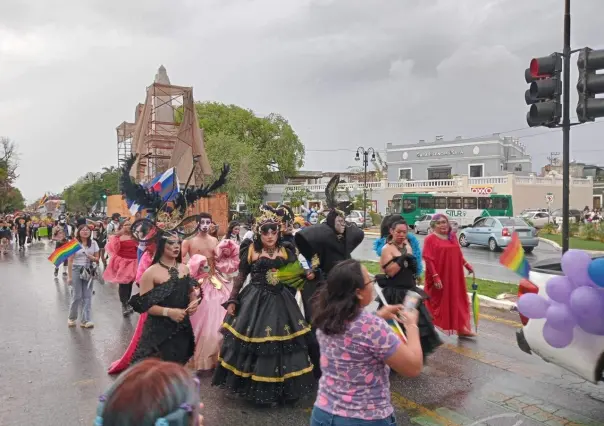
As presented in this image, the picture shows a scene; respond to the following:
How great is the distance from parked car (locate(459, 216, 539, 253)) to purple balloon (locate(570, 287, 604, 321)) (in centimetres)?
1694

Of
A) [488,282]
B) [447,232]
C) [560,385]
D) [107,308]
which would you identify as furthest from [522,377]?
[107,308]

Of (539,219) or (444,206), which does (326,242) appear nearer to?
(444,206)

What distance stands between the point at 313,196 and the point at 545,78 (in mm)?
42685

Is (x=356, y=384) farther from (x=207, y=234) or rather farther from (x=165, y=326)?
(x=207, y=234)

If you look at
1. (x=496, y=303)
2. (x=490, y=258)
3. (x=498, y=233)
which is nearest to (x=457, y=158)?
(x=498, y=233)

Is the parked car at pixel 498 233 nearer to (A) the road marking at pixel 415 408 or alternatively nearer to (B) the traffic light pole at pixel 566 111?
(B) the traffic light pole at pixel 566 111

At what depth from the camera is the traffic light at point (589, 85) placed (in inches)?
241

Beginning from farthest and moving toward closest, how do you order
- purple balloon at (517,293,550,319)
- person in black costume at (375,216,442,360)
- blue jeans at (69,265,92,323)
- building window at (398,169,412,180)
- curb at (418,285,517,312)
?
1. building window at (398,169,412,180)
2. curb at (418,285,517,312)
3. blue jeans at (69,265,92,323)
4. person in black costume at (375,216,442,360)
5. purple balloon at (517,293,550,319)

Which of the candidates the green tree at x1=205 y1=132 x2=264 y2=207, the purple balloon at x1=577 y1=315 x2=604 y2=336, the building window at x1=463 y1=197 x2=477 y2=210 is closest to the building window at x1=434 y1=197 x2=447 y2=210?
the building window at x1=463 y1=197 x2=477 y2=210

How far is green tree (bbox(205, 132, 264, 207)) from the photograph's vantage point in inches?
1730

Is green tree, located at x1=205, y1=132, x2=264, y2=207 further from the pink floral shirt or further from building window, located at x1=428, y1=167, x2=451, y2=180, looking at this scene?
the pink floral shirt

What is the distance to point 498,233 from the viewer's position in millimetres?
20984

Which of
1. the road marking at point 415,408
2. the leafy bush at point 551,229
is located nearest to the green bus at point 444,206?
the leafy bush at point 551,229

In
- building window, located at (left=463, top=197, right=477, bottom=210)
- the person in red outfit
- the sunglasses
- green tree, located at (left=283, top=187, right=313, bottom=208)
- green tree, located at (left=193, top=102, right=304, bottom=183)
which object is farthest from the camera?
green tree, located at (left=193, top=102, right=304, bottom=183)
